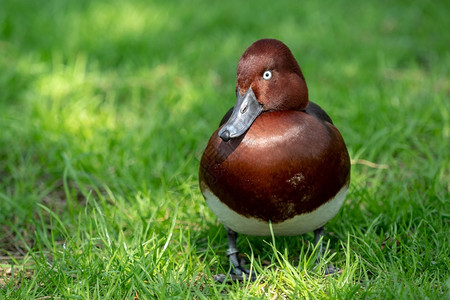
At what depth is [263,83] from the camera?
254cm

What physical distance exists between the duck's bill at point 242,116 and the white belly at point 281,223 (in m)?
0.31

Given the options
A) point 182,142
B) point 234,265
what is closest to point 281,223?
point 234,265

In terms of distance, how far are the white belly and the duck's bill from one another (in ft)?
1.01

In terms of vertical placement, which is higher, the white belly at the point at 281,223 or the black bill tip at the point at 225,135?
the black bill tip at the point at 225,135

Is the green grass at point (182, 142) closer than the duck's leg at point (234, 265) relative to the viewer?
Yes

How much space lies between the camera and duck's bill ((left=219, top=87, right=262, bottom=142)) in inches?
96.7

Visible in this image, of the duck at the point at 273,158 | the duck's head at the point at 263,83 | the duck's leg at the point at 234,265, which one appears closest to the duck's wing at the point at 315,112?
the duck at the point at 273,158

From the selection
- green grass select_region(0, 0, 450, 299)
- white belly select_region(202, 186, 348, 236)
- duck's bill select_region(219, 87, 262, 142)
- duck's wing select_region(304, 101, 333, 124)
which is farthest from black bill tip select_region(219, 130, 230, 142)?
green grass select_region(0, 0, 450, 299)

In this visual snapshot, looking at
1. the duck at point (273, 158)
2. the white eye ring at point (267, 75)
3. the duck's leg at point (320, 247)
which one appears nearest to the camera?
the duck at point (273, 158)

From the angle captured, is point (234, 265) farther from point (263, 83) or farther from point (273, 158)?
point (263, 83)

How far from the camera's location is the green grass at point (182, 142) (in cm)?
261

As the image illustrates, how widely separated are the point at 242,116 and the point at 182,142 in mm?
1457

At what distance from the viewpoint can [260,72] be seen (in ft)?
8.29

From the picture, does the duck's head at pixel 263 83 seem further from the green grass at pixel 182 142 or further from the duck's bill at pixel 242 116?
the green grass at pixel 182 142
